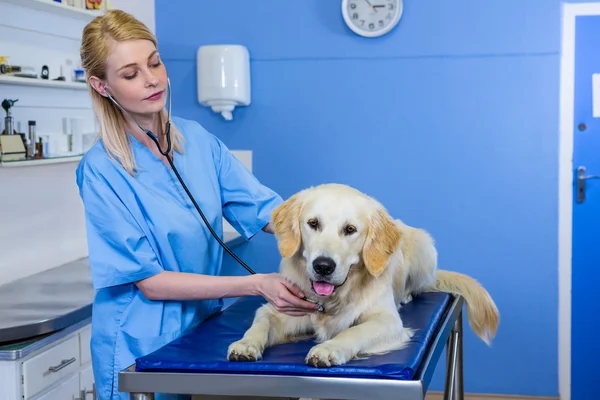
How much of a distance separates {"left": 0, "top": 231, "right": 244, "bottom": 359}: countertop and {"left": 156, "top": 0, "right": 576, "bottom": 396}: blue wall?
1.25m

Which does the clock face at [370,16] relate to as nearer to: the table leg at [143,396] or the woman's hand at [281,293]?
the woman's hand at [281,293]

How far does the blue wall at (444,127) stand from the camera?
3584 millimetres

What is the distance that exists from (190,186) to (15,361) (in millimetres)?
685

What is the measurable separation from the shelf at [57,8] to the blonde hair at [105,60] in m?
1.07

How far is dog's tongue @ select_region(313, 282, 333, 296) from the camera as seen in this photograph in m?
1.58

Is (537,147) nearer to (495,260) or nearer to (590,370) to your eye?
(495,260)

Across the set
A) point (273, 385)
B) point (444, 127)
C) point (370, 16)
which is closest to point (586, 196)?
point (444, 127)

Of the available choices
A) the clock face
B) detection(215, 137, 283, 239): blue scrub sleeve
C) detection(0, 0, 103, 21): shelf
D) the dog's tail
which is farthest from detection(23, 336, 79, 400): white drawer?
the clock face

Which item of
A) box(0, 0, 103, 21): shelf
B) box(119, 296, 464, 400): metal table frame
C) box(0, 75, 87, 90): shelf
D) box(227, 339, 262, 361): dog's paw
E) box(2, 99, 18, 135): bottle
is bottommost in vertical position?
box(119, 296, 464, 400): metal table frame

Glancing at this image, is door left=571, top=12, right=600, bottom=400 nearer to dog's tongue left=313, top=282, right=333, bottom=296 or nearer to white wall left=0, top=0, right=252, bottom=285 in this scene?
white wall left=0, top=0, right=252, bottom=285

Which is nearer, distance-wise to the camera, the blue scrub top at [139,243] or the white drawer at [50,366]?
the blue scrub top at [139,243]

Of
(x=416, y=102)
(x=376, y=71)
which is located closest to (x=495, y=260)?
(x=416, y=102)

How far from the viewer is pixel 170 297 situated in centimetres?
167

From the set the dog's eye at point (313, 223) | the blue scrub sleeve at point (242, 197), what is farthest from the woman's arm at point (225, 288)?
the blue scrub sleeve at point (242, 197)
